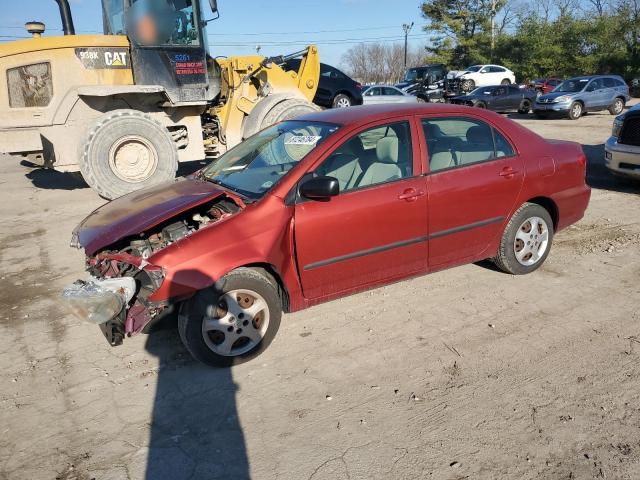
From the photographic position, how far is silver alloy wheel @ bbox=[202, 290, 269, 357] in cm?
337

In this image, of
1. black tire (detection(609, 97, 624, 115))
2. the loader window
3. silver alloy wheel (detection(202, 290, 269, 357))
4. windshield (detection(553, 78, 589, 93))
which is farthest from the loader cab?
black tire (detection(609, 97, 624, 115))

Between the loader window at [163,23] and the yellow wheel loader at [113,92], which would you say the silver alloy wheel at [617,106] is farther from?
the loader window at [163,23]

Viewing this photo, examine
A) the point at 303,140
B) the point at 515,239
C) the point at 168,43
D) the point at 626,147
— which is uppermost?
the point at 168,43

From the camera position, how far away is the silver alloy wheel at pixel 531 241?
15.3 ft

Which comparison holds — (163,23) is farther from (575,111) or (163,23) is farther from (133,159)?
(575,111)

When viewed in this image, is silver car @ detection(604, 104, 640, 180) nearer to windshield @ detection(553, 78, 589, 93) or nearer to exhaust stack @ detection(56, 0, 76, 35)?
exhaust stack @ detection(56, 0, 76, 35)

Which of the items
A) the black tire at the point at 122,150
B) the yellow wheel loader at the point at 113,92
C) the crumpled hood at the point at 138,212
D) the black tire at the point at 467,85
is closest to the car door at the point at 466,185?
the crumpled hood at the point at 138,212

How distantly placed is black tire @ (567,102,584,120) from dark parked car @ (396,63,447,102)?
9.78 metres

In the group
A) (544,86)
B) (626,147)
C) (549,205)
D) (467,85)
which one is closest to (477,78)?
(467,85)

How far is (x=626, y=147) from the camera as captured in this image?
7.54 m

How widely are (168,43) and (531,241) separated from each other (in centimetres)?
616

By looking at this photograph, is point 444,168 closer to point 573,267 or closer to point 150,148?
point 573,267

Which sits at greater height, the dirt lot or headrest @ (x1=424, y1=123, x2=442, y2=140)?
headrest @ (x1=424, y1=123, x2=442, y2=140)

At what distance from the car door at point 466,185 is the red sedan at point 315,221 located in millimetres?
12
